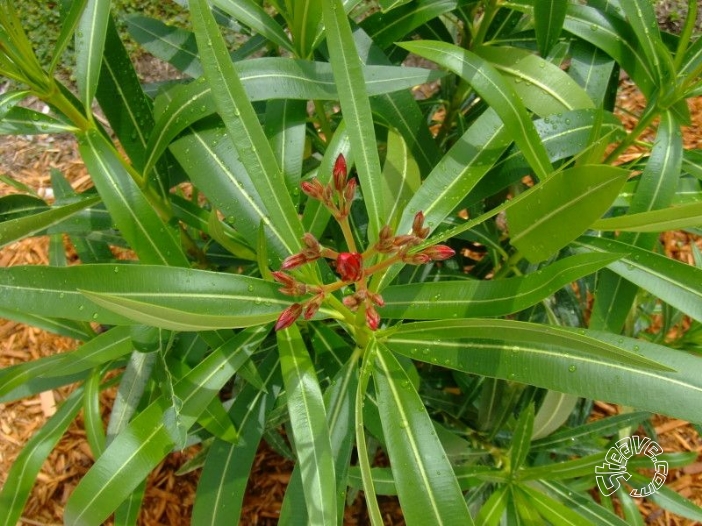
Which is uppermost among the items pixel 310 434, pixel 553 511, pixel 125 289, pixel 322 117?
pixel 322 117

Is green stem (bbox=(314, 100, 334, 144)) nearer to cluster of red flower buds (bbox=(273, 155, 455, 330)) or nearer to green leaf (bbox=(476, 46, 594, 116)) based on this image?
green leaf (bbox=(476, 46, 594, 116))

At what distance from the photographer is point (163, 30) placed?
1316mm

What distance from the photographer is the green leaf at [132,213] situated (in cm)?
99

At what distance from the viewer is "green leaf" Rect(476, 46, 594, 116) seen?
3.73 ft

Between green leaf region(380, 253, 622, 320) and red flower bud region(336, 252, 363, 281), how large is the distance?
0.28 meters

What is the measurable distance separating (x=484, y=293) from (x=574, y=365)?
0.57 feet

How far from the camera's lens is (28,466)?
1.37 m

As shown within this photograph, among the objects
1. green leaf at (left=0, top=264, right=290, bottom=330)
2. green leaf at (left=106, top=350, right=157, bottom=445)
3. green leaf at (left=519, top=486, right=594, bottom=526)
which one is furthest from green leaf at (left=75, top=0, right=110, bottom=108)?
green leaf at (left=519, top=486, right=594, bottom=526)

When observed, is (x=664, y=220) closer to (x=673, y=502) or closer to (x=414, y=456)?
(x=414, y=456)

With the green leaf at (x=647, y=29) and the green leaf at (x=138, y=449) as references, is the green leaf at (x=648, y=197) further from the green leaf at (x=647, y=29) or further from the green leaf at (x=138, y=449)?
the green leaf at (x=138, y=449)

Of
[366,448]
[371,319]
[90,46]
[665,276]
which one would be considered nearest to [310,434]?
[366,448]

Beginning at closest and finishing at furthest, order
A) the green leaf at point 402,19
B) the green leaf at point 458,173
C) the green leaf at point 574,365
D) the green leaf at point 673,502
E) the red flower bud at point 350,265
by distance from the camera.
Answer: the red flower bud at point 350,265 → the green leaf at point 574,365 → the green leaf at point 458,173 → the green leaf at point 402,19 → the green leaf at point 673,502

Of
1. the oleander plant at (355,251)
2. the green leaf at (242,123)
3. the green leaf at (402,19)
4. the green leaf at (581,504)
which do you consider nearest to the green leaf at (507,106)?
the oleander plant at (355,251)

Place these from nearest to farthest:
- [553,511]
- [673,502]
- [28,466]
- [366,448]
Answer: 1. [366,448]
2. [553,511]
3. [28,466]
4. [673,502]
